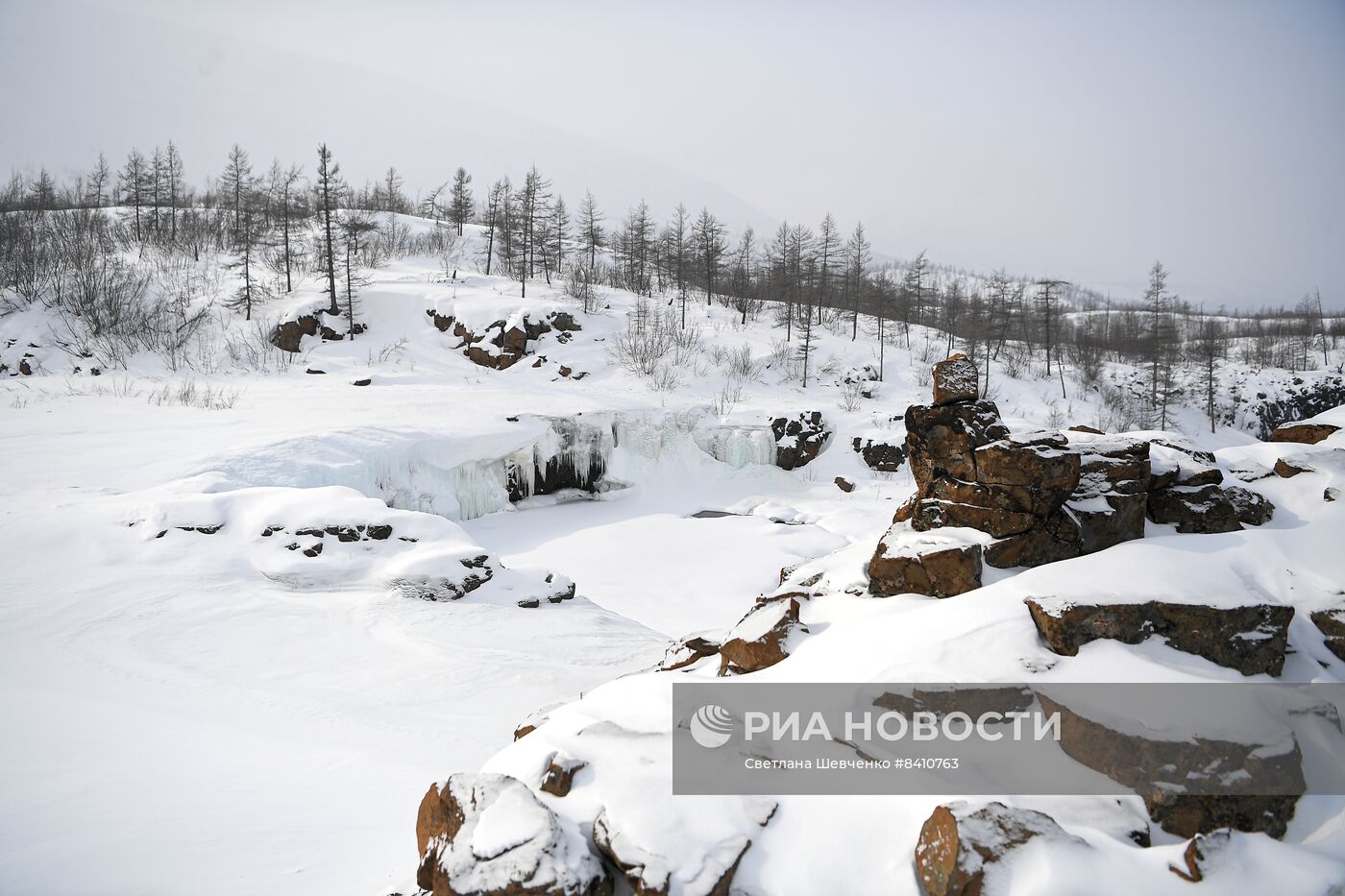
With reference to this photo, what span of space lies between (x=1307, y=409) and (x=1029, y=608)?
145 ft

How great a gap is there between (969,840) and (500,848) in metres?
2.02

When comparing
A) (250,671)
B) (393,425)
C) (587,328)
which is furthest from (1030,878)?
(587,328)

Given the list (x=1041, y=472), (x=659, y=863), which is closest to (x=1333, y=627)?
(x=1041, y=472)

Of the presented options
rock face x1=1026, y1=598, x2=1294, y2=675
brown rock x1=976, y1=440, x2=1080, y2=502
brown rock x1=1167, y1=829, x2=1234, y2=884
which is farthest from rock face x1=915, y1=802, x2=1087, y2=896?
brown rock x1=976, y1=440, x2=1080, y2=502

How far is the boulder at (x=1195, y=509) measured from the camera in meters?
4.88

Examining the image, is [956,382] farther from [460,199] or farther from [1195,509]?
[460,199]

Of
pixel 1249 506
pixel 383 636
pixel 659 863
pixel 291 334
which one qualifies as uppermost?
pixel 291 334

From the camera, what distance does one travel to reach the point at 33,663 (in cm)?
532

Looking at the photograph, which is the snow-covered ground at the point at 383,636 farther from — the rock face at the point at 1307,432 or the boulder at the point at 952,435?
the boulder at the point at 952,435

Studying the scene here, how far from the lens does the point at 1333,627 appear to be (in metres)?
3.61

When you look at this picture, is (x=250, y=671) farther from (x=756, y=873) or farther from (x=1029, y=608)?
(x=1029, y=608)

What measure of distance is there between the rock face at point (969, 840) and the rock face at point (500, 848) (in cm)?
140

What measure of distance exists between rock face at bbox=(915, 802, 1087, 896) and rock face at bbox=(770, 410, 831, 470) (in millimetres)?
17543

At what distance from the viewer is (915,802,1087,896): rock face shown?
253 centimetres
